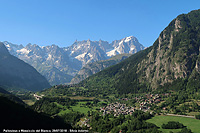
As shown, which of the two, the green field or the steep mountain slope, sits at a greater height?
the steep mountain slope

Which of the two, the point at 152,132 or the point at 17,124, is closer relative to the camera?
the point at 17,124

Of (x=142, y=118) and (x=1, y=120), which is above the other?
(x=1, y=120)

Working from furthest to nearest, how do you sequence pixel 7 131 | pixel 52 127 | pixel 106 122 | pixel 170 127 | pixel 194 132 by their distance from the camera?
pixel 106 122, pixel 170 127, pixel 194 132, pixel 52 127, pixel 7 131

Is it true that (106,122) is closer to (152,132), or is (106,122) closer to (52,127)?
(152,132)

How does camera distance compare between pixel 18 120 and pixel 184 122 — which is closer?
pixel 18 120

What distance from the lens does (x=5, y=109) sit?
3479 inches

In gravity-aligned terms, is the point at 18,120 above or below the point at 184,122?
above

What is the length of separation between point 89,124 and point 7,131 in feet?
410

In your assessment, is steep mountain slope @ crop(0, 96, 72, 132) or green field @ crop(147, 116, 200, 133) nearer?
steep mountain slope @ crop(0, 96, 72, 132)

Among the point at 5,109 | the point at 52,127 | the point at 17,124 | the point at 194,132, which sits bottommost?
the point at 194,132

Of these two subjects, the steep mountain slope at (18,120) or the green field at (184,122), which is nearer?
the steep mountain slope at (18,120)

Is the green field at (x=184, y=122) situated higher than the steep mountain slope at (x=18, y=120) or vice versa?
the steep mountain slope at (x=18, y=120)

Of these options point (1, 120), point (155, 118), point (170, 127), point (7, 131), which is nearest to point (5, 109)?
point (1, 120)

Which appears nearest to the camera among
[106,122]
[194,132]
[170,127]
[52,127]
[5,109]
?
[5,109]
